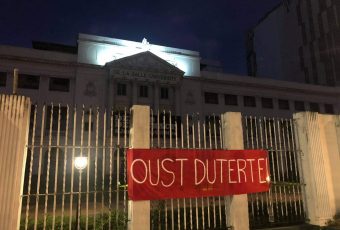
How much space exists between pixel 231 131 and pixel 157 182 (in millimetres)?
2795

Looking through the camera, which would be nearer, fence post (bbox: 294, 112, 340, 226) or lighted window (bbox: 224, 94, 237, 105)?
fence post (bbox: 294, 112, 340, 226)

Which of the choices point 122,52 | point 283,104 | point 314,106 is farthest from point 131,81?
point 314,106

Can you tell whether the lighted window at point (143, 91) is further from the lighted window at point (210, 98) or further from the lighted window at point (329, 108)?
the lighted window at point (329, 108)

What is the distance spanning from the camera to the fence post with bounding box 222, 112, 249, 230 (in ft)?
27.2

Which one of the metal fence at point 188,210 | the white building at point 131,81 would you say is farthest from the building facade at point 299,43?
the metal fence at point 188,210

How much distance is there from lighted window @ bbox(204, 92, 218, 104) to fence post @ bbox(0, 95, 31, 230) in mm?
30927

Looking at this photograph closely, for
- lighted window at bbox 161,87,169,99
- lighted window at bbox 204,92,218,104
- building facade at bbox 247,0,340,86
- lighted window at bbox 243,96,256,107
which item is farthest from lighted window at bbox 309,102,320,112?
lighted window at bbox 161,87,169,99

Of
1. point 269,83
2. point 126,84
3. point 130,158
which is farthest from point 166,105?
point 130,158

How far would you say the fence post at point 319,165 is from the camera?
9.40 m

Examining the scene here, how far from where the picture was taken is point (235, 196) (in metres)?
8.40

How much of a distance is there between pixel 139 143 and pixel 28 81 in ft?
88.1

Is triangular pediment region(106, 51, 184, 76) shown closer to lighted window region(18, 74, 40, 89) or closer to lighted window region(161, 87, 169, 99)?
lighted window region(161, 87, 169, 99)

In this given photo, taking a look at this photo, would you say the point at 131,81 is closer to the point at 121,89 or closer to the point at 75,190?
the point at 121,89

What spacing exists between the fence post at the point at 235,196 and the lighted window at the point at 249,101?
101 ft
